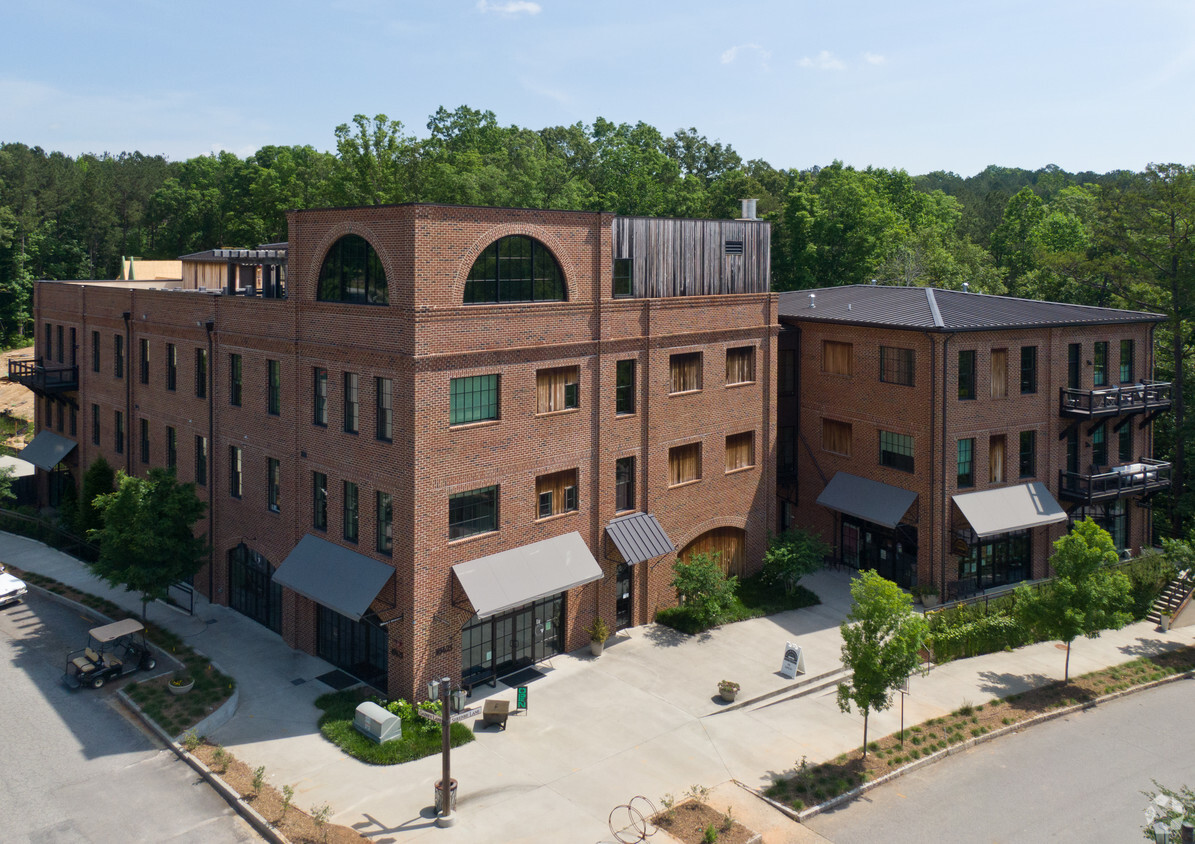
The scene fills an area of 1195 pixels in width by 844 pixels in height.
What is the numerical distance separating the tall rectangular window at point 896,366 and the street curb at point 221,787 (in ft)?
87.8

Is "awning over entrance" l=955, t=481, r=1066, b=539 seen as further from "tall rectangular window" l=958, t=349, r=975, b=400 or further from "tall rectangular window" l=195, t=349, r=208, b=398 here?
"tall rectangular window" l=195, t=349, r=208, b=398

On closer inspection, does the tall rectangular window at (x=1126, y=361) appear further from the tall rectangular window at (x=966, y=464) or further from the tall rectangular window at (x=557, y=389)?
the tall rectangular window at (x=557, y=389)

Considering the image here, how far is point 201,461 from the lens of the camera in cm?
3544

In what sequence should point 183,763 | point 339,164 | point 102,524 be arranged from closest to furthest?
point 183,763 → point 102,524 → point 339,164

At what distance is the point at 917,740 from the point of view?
25.2 meters

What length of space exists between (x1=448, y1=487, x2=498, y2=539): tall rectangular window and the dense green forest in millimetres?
34467

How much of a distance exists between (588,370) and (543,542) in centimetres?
577

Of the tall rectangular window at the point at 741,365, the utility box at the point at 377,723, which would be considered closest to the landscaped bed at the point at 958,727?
the utility box at the point at 377,723

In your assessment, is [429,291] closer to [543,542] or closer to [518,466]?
[518,466]

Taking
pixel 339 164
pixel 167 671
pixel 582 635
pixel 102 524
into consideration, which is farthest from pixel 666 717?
pixel 339 164

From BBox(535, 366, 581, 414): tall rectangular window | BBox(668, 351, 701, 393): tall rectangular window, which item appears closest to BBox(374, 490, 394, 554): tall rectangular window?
BBox(535, 366, 581, 414): tall rectangular window

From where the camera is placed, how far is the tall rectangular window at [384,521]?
26.7 meters

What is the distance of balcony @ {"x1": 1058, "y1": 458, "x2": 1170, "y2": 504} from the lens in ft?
122

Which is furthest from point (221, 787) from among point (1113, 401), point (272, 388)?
point (1113, 401)
